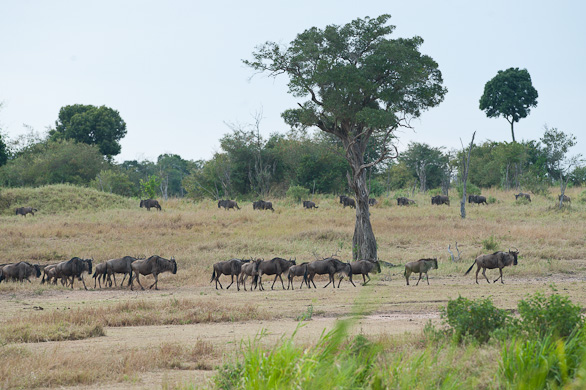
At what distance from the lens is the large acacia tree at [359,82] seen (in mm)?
25797

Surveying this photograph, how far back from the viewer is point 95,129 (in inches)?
3071

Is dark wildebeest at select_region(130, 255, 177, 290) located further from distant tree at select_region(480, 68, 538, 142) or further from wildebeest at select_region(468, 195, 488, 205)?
distant tree at select_region(480, 68, 538, 142)

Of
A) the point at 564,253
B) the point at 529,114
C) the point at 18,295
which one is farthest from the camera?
the point at 529,114

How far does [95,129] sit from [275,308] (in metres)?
69.2

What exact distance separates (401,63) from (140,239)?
48.9 ft

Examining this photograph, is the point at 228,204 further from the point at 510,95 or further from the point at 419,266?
the point at 510,95

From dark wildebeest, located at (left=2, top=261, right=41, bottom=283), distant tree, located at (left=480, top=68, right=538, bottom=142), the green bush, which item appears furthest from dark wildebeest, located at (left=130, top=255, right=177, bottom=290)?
distant tree, located at (left=480, top=68, right=538, bottom=142)

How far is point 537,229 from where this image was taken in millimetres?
30984

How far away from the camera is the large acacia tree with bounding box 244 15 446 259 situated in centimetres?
2580

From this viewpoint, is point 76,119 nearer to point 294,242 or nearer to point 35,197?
point 35,197

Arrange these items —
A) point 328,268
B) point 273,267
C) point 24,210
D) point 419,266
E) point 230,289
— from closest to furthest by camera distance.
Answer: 1. point 419,266
2. point 328,268
3. point 230,289
4. point 273,267
5. point 24,210

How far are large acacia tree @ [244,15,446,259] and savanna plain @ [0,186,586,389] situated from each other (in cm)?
443

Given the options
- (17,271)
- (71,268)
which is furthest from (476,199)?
(17,271)

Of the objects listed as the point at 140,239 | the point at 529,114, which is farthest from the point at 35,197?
the point at 529,114
